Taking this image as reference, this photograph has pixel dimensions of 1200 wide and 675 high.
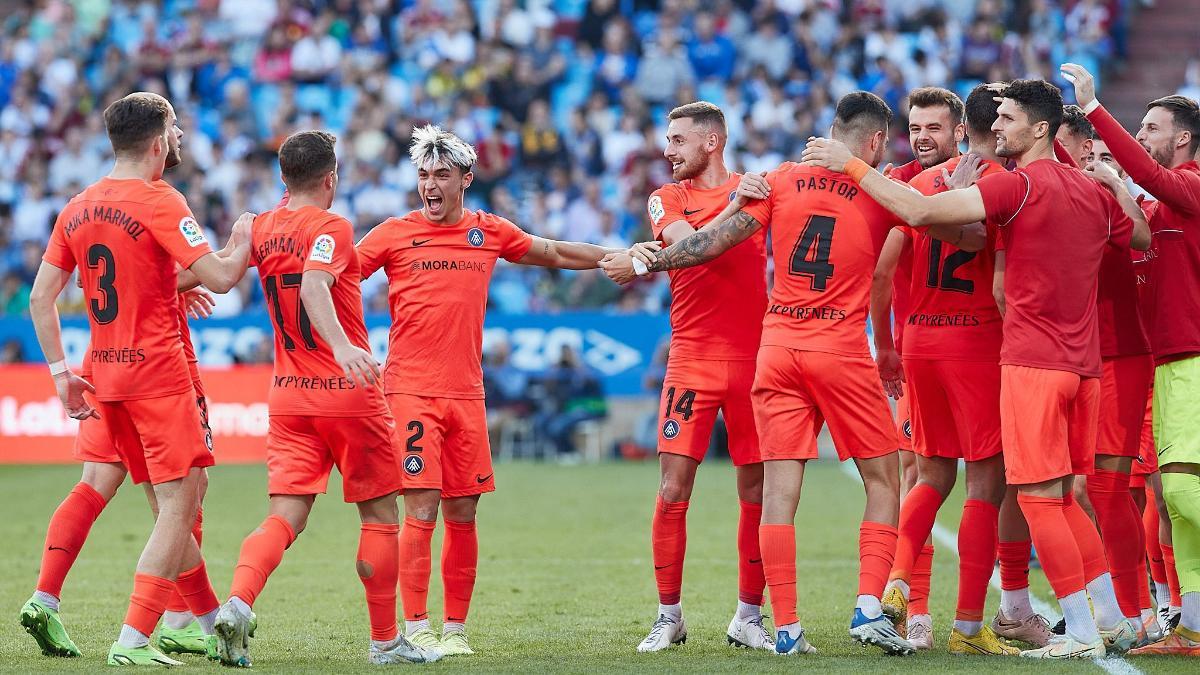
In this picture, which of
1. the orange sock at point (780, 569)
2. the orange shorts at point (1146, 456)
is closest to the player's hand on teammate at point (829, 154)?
the orange sock at point (780, 569)

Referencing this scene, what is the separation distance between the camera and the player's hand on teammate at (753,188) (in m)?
7.68

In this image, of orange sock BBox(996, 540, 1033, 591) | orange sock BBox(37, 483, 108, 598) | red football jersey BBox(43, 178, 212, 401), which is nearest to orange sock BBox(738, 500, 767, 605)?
orange sock BBox(996, 540, 1033, 591)

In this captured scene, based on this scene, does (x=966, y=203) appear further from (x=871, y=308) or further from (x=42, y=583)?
(x=42, y=583)

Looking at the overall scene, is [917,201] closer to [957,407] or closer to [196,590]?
[957,407]

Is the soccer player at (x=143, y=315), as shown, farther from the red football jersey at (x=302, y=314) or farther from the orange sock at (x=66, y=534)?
the orange sock at (x=66, y=534)

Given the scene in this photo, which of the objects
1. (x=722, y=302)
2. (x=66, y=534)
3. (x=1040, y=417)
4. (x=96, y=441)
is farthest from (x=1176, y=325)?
(x=66, y=534)

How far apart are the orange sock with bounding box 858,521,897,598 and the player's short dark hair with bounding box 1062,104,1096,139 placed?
254 cm

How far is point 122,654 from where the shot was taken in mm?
7031

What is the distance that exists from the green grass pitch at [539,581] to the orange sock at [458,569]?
0.87 feet

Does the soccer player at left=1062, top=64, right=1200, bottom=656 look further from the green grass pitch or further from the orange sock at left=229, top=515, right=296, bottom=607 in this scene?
the orange sock at left=229, top=515, right=296, bottom=607

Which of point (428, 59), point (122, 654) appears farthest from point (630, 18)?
point (122, 654)

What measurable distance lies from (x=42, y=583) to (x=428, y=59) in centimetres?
1938

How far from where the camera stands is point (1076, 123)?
328 inches

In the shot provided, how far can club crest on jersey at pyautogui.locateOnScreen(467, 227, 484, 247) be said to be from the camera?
8.05 metres
